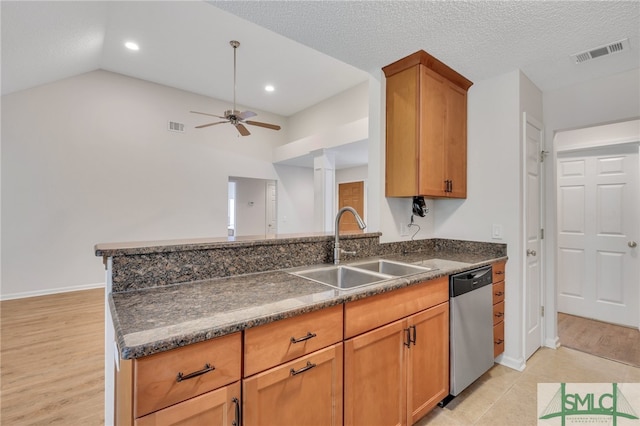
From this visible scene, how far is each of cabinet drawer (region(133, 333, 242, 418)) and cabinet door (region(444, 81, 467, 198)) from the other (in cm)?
215

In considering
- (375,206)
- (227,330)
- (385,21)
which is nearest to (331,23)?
(385,21)

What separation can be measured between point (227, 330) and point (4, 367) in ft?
9.16

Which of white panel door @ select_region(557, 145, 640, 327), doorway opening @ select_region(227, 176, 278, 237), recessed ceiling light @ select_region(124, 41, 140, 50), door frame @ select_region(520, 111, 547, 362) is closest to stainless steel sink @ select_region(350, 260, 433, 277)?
door frame @ select_region(520, 111, 547, 362)

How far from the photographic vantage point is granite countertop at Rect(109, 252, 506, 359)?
85cm

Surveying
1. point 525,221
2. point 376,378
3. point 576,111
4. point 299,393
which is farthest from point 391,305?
point 576,111

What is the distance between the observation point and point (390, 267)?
2.11 meters

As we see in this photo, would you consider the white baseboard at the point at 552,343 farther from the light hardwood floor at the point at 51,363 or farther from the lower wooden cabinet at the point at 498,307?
the light hardwood floor at the point at 51,363

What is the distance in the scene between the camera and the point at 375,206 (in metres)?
2.42

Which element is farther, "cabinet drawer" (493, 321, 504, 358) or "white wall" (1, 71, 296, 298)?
"white wall" (1, 71, 296, 298)

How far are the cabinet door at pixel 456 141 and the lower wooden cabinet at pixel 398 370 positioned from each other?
1207 millimetres

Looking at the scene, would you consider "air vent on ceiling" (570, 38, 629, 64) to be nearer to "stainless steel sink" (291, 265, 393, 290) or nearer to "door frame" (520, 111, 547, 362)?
"door frame" (520, 111, 547, 362)

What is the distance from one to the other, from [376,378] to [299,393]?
46cm

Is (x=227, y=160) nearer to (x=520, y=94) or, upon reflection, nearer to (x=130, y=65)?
(x=130, y=65)

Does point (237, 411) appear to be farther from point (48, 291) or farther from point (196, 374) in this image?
point (48, 291)
